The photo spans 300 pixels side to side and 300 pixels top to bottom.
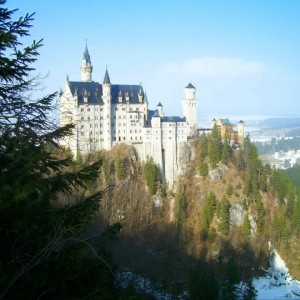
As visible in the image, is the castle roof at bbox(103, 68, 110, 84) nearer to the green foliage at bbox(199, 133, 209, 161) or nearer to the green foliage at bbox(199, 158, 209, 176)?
the green foliage at bbox(199, 133, 209, 161)

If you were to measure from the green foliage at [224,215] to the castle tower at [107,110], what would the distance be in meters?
18.0

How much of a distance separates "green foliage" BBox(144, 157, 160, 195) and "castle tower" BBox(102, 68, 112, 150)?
6429 mm

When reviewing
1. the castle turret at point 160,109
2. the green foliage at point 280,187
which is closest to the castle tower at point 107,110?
the castle turret at point 160,109

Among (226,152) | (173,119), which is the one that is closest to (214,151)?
(226,152)

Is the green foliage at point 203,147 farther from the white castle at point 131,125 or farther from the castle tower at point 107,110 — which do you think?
the castle tower at point 107,110

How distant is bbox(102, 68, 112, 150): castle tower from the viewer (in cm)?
5956

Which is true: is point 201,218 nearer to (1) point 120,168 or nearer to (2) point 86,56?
(1) point 120,168

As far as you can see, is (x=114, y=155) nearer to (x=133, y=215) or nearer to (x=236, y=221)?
(x=133, y=215)

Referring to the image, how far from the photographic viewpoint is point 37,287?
19.2 ft

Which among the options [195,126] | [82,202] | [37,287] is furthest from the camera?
[195,126]

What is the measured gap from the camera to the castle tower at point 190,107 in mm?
65812

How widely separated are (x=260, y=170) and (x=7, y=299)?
2300 inches

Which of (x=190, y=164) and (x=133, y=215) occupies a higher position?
(x=190, y=164)

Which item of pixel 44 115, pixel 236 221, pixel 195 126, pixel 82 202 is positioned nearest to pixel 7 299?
pixel 82 202
